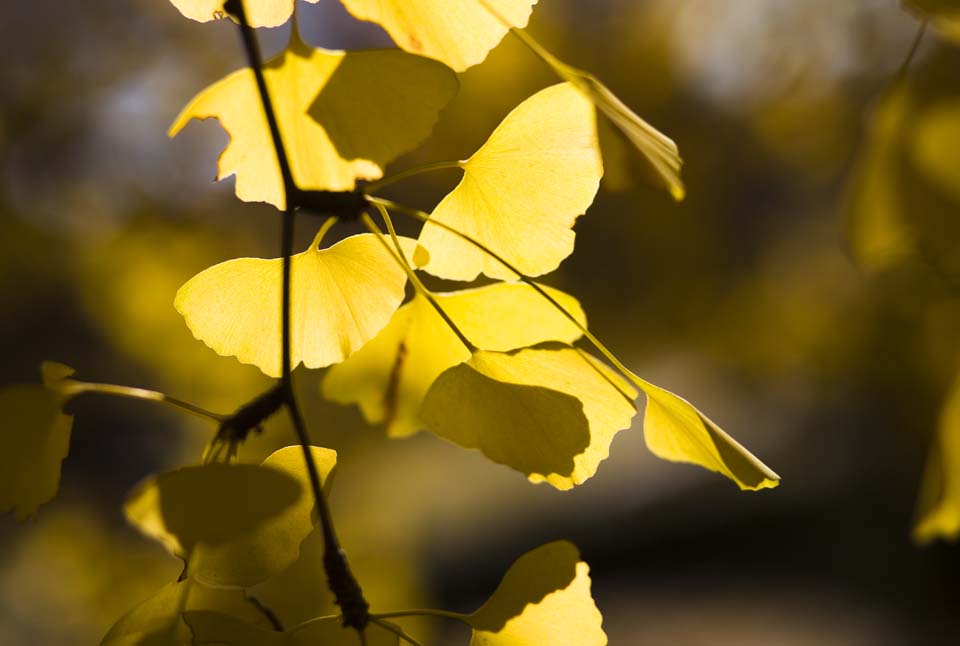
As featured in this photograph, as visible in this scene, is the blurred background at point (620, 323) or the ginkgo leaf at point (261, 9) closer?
the ginkgo leaf at point (261, 9)

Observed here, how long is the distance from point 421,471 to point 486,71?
196cm

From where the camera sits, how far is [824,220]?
2838 millimetres

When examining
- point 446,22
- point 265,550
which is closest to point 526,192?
point 446,22

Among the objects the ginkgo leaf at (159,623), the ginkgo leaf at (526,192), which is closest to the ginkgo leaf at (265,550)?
the ginkgo leaf at (159,623)

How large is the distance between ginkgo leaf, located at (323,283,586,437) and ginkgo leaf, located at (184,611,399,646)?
0.10 metres

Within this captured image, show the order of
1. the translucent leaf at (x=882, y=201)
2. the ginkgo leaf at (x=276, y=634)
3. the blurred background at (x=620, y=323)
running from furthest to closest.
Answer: the blurred background at (x=620, y=323)
the ginkgo leaf at (x=276, y=634)
the translucent leaf at (x=882, y=201)

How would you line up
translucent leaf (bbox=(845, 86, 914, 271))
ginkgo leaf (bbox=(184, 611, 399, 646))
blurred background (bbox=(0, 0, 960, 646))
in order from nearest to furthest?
1. translucent leaf (bbox=(845, 86, 914, 271))
2. ginkgo leaf (bbox=(184, 611, 399, 646))
3. blurred background (bbox=(0, 0, 960, 646))

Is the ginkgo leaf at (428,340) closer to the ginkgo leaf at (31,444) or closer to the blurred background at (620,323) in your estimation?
the ginkgo leaf at (31,444)

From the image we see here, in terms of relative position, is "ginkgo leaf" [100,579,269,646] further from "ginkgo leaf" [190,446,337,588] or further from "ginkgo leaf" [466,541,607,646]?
"ginkgo leaf" [466,541,607,646]

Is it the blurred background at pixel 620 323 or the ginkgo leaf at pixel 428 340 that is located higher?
the ginkgo leaf at pixel 428 340

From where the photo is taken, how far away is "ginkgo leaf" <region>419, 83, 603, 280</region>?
1.18 ft

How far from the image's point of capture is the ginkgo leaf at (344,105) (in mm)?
315

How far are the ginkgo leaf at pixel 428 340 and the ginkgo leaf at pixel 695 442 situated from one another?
6 cm

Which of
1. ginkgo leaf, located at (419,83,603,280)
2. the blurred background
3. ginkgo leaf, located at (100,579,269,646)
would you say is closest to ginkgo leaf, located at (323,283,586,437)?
ginkgo leaf, located at (419,83,603,280)
